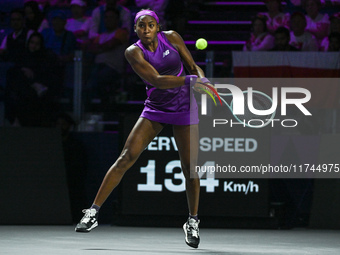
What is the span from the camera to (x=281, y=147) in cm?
883

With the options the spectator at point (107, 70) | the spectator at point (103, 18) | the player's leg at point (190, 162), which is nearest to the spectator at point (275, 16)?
the spectator at point (103, 18)

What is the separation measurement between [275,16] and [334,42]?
5.43 feet

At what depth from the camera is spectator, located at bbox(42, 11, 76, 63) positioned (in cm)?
1021

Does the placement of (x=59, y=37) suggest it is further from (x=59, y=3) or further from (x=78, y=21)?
(x=59, y=3)

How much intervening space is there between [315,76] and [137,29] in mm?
3586

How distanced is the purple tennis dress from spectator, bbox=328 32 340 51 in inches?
148

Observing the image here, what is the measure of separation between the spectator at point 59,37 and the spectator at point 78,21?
0.21 m

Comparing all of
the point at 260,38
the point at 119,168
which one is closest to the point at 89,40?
the point at 260,38

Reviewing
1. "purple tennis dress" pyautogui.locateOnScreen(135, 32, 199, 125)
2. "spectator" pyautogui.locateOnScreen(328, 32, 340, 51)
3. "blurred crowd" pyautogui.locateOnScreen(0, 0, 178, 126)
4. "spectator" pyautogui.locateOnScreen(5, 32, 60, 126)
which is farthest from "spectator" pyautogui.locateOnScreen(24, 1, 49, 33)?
"purple tennis dress" pyautogui.locateOnScreen(135, 32, 199, 125)

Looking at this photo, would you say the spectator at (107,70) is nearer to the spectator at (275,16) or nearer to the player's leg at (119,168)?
the spectator at (275,16)

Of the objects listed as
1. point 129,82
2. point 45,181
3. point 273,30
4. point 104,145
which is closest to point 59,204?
point 45,181

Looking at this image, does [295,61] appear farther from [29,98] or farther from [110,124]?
[29,98]

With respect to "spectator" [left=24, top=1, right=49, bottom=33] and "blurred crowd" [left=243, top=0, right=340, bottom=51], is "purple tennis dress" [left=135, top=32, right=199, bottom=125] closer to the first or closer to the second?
"blurred crowd" [left=243, top=0, right=340, bottom=51]

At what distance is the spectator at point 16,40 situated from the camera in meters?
9.27
